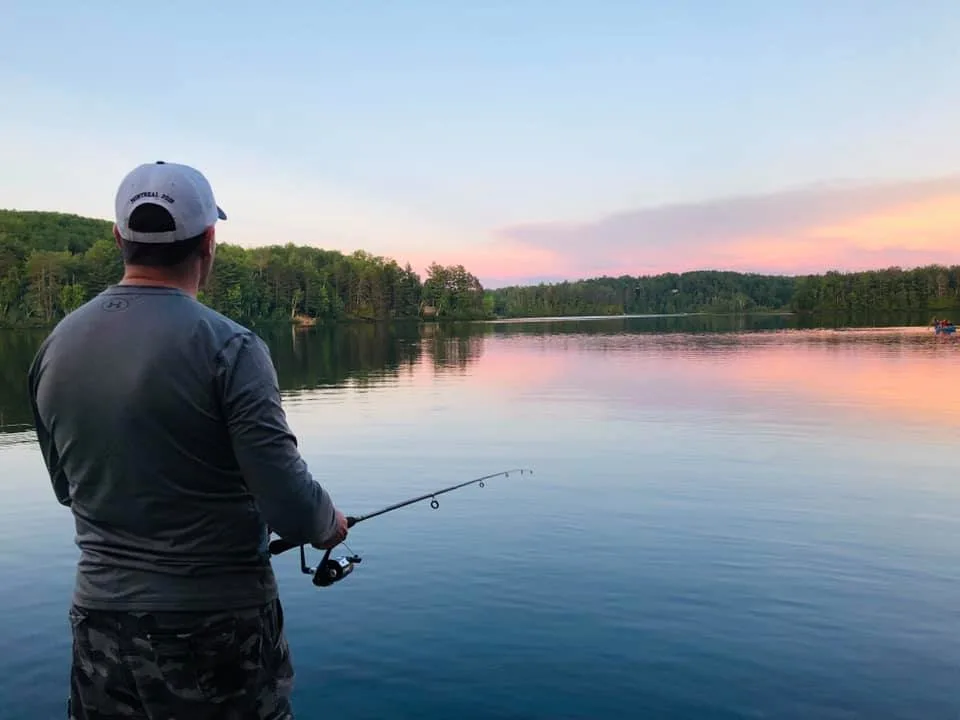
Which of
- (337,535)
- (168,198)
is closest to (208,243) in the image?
(168,198)

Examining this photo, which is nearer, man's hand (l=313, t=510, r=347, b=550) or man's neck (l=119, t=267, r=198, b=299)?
man's neck (l=119, t=267, r=198, b=299)

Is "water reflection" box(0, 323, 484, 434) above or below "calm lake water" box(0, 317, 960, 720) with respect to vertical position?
above

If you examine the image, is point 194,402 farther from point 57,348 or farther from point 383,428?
point 383,428

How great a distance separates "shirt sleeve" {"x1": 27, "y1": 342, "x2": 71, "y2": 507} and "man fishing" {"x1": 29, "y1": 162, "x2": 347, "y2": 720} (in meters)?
0.02

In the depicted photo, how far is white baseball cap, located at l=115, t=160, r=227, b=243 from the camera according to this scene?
2801 millimetres

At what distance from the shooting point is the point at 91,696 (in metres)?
2.78

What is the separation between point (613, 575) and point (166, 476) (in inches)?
315

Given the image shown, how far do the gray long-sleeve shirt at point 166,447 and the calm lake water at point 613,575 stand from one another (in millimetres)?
4435

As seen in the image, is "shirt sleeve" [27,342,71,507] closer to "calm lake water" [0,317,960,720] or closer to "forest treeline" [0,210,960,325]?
"calm lake water" [0,317,960,720]

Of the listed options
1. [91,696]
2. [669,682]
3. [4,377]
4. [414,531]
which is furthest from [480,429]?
[4,377]

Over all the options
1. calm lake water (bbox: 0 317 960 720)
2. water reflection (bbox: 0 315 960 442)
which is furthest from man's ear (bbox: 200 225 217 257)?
water reflection (bbox: 0 315 960 442)

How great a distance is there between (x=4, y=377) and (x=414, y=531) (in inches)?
1399

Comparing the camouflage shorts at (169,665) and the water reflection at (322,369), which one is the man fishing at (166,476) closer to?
the camouflage shorts at (169,665)

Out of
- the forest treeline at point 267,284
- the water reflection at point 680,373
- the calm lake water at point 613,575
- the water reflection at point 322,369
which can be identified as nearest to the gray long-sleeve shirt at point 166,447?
the calm lake water at point 613,575
